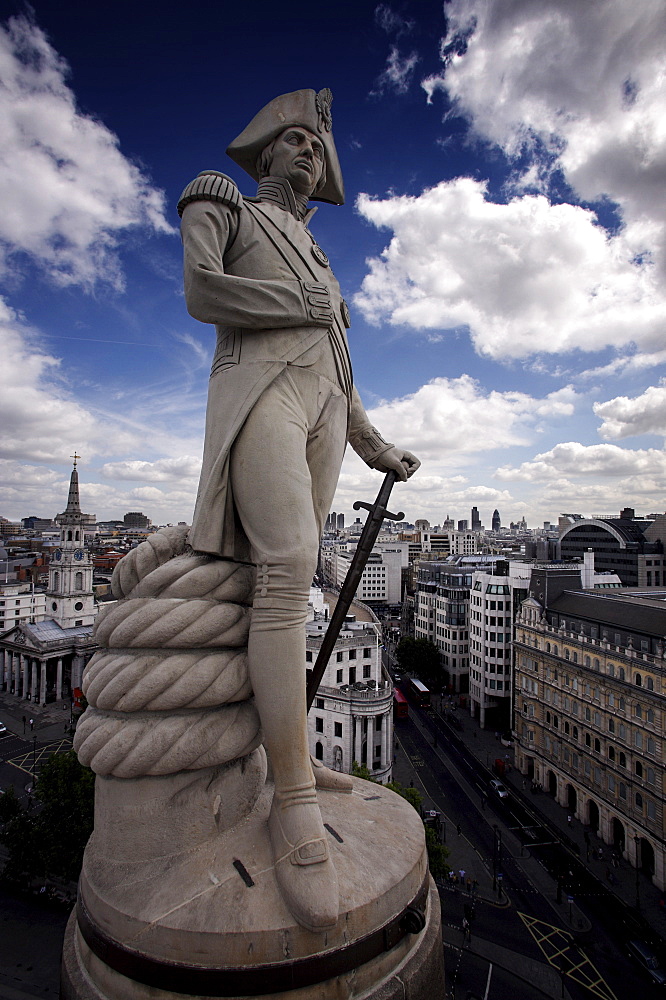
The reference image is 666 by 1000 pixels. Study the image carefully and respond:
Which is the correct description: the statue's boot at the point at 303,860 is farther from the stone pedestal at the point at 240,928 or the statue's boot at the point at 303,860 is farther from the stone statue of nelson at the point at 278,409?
the stone pedestal at the point at 240,928

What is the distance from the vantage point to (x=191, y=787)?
576 cm

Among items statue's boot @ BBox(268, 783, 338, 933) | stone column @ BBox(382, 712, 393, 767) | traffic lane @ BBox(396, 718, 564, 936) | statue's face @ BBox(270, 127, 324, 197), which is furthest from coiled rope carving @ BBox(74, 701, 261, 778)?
stone column @ BBox(382, 712, 393, 767)

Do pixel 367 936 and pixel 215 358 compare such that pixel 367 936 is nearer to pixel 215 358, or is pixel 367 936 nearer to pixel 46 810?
pixel 215 358

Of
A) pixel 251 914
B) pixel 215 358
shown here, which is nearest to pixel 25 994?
pixel 251 914

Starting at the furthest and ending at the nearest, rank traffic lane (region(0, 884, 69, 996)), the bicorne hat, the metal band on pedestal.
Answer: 1. traffic lane (region(0, 884, 69, 996))
2. the bicorne hat
3. the metal band on pedestal

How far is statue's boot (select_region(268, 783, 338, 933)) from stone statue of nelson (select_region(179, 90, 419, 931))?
0.01 meters

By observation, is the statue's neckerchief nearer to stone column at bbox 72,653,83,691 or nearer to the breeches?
the breeches

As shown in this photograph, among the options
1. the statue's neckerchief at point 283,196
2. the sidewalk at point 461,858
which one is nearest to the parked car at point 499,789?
the sidewalk at point 461,858

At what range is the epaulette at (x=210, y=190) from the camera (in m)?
5.93

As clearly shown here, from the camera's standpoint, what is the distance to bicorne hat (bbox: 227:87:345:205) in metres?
6.89

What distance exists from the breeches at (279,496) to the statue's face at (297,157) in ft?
9.00

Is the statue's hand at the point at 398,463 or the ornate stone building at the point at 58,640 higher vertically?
the statue's hand at the point at 398,463

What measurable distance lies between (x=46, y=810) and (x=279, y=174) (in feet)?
81.4

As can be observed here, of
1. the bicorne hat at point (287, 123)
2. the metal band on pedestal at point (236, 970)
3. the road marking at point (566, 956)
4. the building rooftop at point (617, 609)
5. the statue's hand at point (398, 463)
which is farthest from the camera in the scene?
the building rooftop at point (617, 609)
